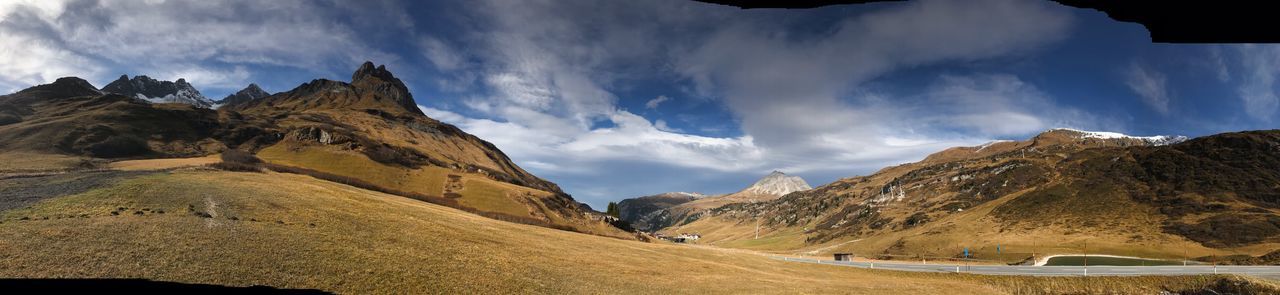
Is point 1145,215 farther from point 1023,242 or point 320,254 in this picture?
point 320,254

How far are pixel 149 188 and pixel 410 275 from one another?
39306mm

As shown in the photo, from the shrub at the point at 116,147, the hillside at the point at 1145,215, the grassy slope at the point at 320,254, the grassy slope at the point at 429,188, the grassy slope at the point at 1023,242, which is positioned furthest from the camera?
the grassy slope at the point at 429,188

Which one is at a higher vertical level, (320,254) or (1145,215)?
(1145,215)

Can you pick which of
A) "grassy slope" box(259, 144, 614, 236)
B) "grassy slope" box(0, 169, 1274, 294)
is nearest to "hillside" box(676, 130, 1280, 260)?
"grassy slope" box(0, 169, 1274, 294)

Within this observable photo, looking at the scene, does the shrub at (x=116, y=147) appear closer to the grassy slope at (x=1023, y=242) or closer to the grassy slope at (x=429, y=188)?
the grassy slope at (x=429, y=188)

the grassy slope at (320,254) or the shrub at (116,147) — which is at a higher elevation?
the shrub at (116,147)

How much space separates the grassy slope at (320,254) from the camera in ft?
90.1

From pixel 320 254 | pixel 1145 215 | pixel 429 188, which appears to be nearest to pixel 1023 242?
pixel 1145 215

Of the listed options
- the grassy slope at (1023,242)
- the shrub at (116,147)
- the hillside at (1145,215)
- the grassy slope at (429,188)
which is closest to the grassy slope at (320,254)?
the grassy slope at (1023,242)

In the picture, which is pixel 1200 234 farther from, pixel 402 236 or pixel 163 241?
pixel 163 241

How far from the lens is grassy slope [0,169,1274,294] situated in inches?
1081

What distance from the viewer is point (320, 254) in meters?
33.3

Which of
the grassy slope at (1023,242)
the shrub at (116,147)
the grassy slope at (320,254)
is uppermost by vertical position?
the shrub at (116,147)

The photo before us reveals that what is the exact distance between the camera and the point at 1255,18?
665 cm
